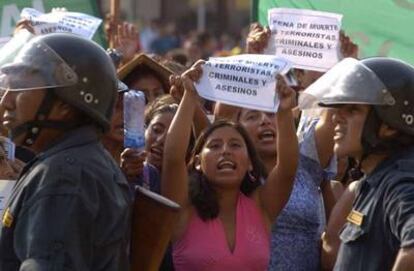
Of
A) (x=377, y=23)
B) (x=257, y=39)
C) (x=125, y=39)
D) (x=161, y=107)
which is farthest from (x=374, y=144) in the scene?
(x=125, y=39)

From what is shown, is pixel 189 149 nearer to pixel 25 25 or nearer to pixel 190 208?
pixel 190 208

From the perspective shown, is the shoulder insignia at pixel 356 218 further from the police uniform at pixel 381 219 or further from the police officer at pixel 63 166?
the police officer at pixel 63 166

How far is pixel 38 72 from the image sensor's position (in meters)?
5.00

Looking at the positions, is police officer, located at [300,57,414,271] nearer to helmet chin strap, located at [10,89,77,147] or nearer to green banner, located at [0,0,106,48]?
helmet chin strap, located at [10,89,77,147]

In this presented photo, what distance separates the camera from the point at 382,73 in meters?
5.44

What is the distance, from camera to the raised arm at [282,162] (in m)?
6.25

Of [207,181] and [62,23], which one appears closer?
[207,181]

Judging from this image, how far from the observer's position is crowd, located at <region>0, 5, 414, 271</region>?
15.6 ft

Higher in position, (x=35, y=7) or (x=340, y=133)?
(x=340, y=133)

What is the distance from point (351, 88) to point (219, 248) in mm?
1150

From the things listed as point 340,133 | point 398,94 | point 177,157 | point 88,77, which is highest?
point 88,77

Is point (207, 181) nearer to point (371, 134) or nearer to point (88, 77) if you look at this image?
point (371, 134)

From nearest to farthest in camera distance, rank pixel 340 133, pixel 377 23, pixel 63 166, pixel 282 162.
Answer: pixel 63 166, pixel 340 133, pixel 282 162, pixel 377 23

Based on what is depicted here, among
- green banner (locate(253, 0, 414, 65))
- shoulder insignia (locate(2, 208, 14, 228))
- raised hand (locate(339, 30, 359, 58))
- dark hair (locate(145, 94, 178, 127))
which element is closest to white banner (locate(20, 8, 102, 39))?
dark hair (locate(145, 94, 178, 127))
